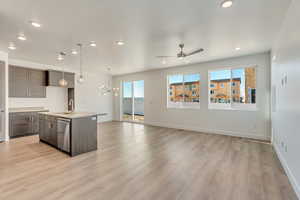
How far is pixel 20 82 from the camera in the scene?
5273 millimetres

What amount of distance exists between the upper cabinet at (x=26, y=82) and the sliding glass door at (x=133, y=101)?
13.3 feet

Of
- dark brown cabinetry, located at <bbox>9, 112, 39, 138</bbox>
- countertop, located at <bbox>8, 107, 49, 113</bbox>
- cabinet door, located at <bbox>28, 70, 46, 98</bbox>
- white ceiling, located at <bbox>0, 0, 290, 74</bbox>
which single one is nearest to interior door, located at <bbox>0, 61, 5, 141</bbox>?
dark brown cabinetry, located at <bbox>9, 112, 39, 138</bbox>

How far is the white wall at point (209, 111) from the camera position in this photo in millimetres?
4652

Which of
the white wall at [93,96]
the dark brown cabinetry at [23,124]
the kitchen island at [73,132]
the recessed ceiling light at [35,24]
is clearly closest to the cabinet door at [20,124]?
the dark brown cabinetry at [23,124]

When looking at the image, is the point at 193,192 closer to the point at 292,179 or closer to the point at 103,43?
the point at 292,179

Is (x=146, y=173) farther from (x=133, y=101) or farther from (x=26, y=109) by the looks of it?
(x=133, y=101)

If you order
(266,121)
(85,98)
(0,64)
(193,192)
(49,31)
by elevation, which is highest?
(49,31)

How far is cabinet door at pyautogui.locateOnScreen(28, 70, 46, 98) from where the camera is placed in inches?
219

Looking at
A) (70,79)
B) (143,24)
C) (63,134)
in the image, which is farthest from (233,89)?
(70,79)

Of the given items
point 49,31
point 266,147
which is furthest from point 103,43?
point 266,147

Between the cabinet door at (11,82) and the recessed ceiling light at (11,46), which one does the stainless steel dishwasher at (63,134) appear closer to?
the recessed ceiling light at (11,46)

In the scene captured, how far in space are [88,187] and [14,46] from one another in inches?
170

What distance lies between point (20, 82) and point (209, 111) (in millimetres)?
7198

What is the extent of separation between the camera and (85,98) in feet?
24.9
